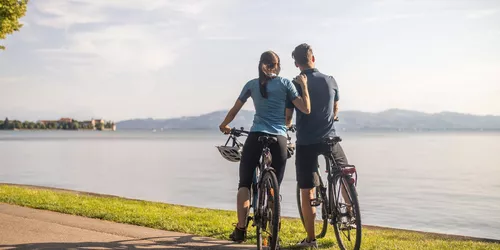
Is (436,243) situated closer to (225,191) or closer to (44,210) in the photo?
(44,210)

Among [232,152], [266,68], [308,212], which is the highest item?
[266,68]

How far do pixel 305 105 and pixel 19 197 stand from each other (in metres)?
8.37

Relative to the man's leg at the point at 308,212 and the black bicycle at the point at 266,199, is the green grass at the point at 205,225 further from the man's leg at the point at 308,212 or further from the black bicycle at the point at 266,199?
the black bicycle at the point at 266,199

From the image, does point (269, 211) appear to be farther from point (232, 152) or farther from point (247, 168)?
point (232, 152)

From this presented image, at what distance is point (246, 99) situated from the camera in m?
7.08

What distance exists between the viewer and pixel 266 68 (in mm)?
6980

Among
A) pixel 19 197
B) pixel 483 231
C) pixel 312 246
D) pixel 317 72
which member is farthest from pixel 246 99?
pixel 483 231

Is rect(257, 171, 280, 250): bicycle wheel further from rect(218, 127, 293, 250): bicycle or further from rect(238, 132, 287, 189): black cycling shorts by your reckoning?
rect(238, 132, 287, 189): black cycling shorts

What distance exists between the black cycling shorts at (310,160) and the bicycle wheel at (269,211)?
0.83 m

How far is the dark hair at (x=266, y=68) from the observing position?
6961mm

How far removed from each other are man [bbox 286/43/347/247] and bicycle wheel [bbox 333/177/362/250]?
373mm

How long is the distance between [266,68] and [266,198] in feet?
4.96

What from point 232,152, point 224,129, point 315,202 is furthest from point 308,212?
point 224,129

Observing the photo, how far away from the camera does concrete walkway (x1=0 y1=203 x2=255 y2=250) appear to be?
308 inches
